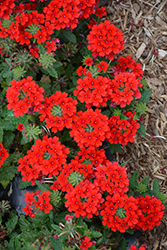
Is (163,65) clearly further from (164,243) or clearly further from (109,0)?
(164,243)

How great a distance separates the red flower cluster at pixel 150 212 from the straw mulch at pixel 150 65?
3.47ft

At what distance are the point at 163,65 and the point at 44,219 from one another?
9.51 feet

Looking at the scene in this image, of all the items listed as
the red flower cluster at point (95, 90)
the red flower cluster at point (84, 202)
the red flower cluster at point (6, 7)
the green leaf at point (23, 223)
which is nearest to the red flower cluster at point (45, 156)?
the red flower cluster at point (84, 202)

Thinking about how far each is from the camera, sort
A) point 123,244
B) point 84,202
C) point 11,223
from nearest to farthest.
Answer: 1. point 84,202
2. point 123,244
3. point 11,223

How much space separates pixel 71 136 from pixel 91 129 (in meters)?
0.24

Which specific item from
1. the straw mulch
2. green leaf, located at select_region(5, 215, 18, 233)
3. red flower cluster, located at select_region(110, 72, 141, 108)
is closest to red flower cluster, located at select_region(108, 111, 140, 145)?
red flower cluster, located at select_region(110, 72, 141, 108)

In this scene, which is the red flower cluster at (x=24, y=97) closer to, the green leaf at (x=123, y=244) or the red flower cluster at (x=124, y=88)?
the red flower cluster at (x=124, y=88)

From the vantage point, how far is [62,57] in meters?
3.29

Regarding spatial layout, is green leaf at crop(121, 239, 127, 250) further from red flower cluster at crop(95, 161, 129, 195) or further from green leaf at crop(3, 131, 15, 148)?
green leaf at crop(3, 131, 15, 148)

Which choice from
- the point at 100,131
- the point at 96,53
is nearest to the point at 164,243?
the point at 100,131

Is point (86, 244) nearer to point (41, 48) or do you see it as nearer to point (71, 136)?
point (71, 136)

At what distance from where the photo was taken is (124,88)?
257 cm

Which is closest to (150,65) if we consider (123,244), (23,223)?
(123,244)

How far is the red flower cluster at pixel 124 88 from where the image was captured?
2.55 m
